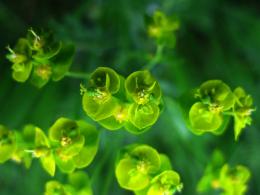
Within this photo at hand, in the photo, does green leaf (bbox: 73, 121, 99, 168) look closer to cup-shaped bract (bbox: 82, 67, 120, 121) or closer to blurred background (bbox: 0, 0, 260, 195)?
cup-shaped bract (bbox: 82, 67, 120, 121)

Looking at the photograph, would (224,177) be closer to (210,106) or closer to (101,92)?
(210,106)

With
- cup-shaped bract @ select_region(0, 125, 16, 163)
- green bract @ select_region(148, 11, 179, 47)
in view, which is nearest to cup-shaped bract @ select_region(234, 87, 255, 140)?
green bract @ select_region(148, 11, 179, 47)

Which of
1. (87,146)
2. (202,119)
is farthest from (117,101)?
(202,119)

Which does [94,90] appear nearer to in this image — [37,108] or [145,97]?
[145,97]

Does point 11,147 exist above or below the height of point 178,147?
below

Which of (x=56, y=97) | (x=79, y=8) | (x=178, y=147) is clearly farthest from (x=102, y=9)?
(x=178, y=147)

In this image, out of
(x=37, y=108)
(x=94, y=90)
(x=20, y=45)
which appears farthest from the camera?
(x=37, y=108)

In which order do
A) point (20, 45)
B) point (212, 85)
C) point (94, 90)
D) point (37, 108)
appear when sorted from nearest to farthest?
point (94, 90), point (212, 85), point (20, 45), point (37, 108)
